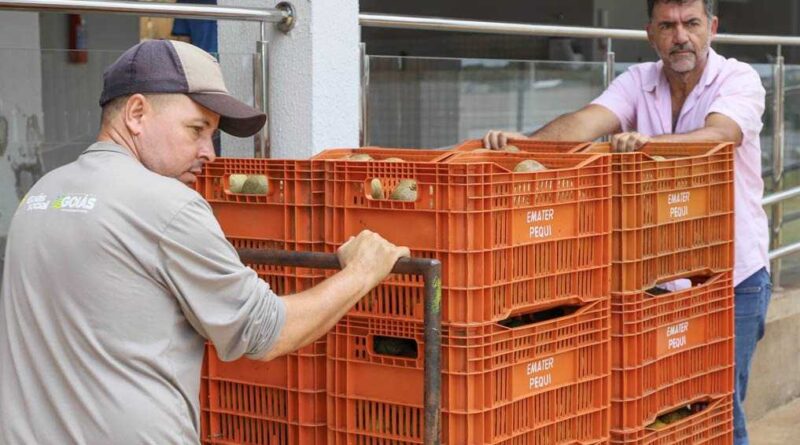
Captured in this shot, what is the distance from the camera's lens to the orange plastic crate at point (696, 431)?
147 inches

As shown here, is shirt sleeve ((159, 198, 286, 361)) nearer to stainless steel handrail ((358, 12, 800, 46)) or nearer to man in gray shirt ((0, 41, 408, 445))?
man in gray shirt ((0, 41, 408, 445))

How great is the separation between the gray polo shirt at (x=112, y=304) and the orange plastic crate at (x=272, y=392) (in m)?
0.55

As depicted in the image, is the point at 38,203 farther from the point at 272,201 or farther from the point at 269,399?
the point at 269,399

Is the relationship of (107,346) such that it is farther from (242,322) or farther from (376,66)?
(376,66)

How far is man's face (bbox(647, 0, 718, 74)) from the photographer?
15.5 feet

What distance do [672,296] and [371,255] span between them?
1172 millimetres

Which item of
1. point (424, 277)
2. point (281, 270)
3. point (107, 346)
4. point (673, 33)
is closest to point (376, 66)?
point (673, 33)

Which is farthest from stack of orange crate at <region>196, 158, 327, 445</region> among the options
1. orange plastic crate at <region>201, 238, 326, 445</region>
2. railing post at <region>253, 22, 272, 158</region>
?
railing post at <region>253, 22, 272, 158</region>

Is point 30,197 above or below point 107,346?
above

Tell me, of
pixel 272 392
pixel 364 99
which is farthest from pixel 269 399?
pixel 364 99

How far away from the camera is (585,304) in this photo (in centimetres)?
355

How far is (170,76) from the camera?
293 cm

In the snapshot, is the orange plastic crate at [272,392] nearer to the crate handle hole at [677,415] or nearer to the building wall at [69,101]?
the crate handle hole at [677,415]

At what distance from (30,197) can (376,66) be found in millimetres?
2714
